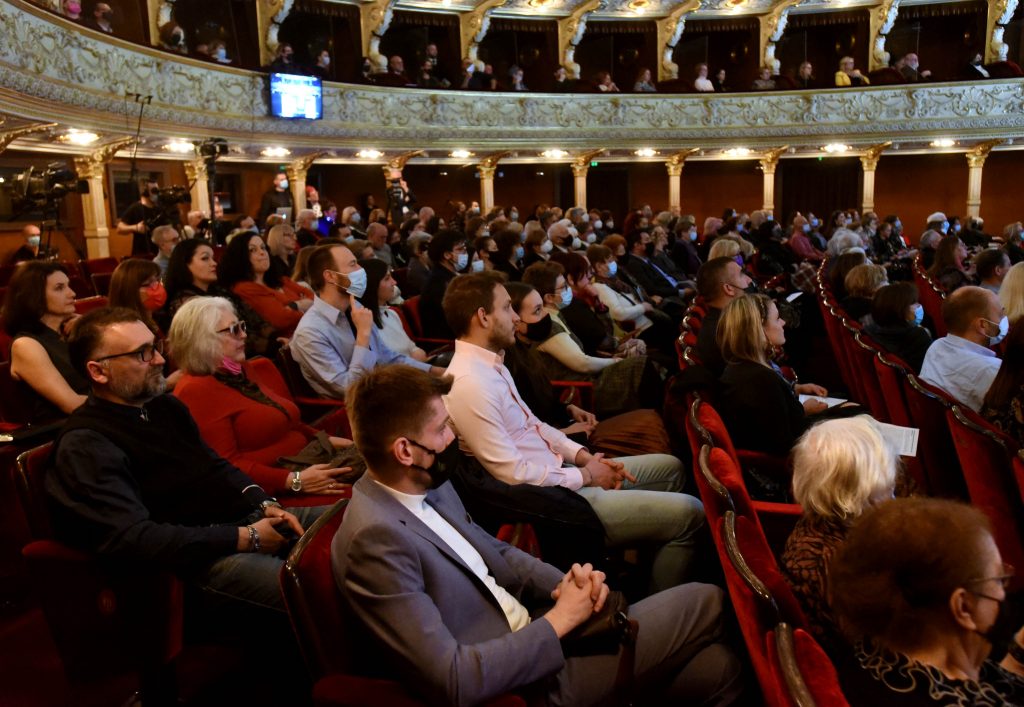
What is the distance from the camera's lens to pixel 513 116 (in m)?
14.7

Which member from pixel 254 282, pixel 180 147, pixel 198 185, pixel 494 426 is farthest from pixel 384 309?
pixel 198 185

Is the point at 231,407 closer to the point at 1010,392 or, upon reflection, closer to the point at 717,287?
the point at 717,287

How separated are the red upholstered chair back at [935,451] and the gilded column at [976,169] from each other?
51.2 ft

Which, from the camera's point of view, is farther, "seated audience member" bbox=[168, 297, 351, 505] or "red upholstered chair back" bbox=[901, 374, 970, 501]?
"red upholstered chair back" bbox=[901, 374, 970, 501]

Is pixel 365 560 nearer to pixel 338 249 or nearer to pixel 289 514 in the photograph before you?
pixel 289 514

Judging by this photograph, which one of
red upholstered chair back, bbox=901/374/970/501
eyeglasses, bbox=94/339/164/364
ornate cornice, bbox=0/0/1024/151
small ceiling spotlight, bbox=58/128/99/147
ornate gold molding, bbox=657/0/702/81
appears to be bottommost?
red upholstered chair back, bbox=901/374/970/501

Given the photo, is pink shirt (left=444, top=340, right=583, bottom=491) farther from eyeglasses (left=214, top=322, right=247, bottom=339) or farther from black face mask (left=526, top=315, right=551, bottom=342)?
black face mask (left=526, top=315, right=551, bottom=342)

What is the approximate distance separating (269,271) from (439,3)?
12189 millimetres

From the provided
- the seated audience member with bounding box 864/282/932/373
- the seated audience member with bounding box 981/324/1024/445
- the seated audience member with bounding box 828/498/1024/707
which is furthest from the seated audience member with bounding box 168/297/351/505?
the seated audience member with bounding box 864/282/932/373

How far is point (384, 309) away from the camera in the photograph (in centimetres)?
423

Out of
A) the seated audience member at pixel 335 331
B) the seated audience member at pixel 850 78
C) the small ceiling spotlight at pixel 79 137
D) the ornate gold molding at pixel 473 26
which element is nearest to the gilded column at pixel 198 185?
the small ceiling spotlight at pixel 79 137

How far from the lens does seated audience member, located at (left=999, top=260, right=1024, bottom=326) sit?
12.3ft

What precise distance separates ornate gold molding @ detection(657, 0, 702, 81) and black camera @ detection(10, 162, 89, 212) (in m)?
13.9

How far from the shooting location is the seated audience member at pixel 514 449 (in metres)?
2.37
